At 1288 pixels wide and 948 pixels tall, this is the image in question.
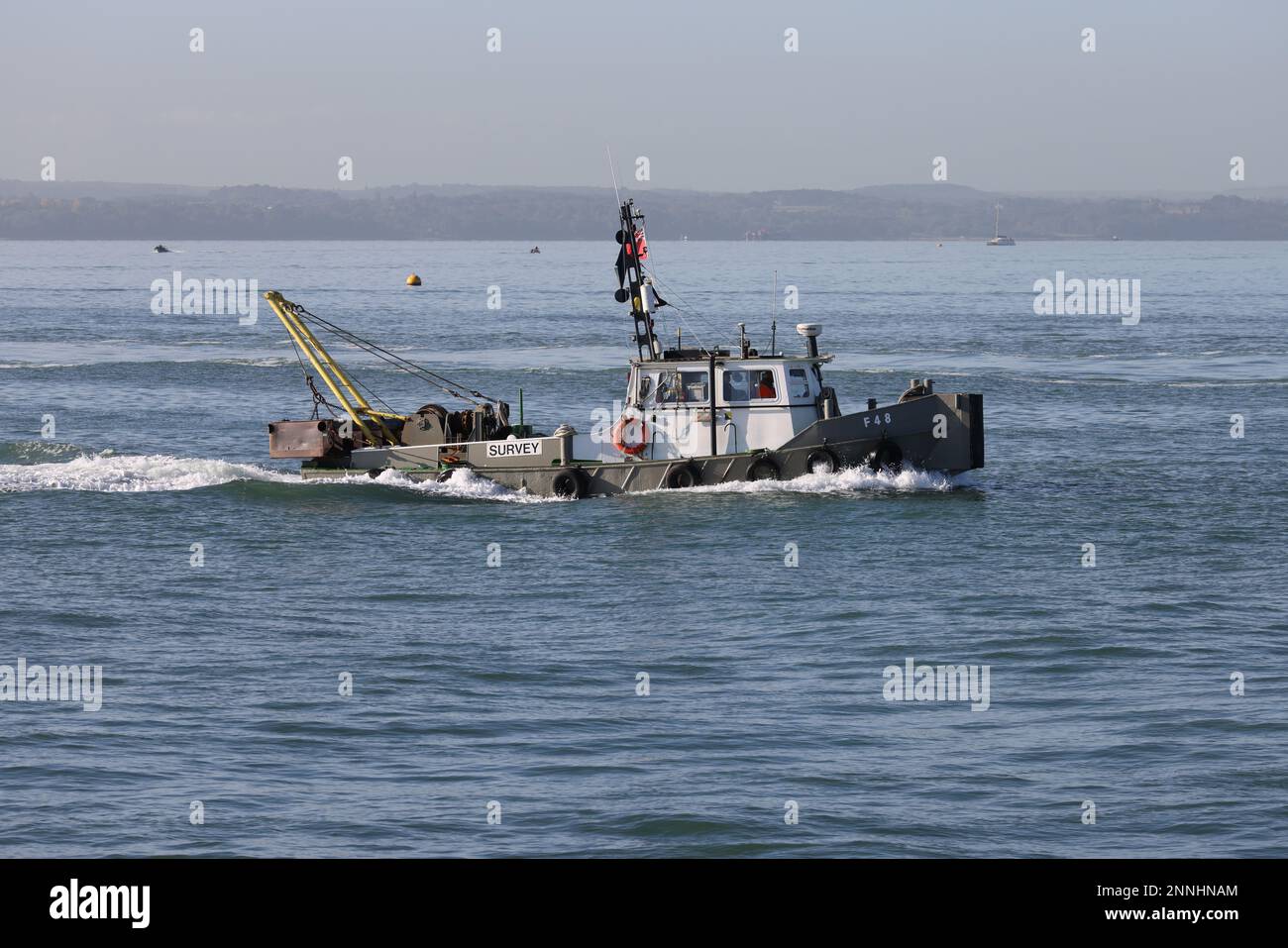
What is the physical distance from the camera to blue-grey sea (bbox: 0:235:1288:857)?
14453mm

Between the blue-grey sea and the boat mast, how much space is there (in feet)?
10.6

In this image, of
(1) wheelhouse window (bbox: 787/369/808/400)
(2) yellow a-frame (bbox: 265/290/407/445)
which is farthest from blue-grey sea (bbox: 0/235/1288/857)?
(1) wheelhouse window (bbox: 787/369/808/400)

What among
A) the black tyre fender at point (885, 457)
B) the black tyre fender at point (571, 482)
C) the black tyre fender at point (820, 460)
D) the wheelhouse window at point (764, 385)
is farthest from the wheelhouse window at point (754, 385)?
the black tyre fender at point (571, 482)

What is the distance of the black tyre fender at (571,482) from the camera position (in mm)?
30938

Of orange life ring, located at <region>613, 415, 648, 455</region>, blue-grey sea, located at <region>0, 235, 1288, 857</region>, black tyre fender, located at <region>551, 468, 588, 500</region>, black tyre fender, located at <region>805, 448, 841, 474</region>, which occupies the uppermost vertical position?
orange life ring, located at <region>613, 415, 648, 455</region>

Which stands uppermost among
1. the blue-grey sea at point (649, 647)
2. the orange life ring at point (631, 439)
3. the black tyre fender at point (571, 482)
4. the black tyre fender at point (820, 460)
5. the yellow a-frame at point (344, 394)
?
the yellow a-frame at point (344, 394)

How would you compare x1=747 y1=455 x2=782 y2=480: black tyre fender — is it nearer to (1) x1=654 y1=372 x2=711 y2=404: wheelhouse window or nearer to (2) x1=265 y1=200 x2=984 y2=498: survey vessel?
(2) x1=265 y1=200 x2=984 y2=498: survey vessel

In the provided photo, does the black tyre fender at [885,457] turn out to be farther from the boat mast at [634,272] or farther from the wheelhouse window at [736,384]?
the boat mast at [634,272]

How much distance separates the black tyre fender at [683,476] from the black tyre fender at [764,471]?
1.09 metres

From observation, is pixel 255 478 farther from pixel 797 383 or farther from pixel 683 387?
pixel 797 383

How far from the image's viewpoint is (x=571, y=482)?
102 ft

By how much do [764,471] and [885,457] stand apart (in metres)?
2.46

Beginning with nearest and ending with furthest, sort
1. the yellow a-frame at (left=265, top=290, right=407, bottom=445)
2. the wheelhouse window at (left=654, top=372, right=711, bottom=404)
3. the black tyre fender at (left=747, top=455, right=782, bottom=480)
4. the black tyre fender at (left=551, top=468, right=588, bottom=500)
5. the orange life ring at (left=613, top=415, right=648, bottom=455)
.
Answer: the wheelhouse window at (left=654, top=372, right=711, bottom=404) → the black tyre fender at (left=747, top=455, right=782, bottom=480) → the orange life ring at (left=613, top=415, right=648, bottom=455) → the black tyre fender at (left=551, top=468, right=588, bottom=500) → the yellow a-frame at (left=265, top=290, right=407, bottom=445)
